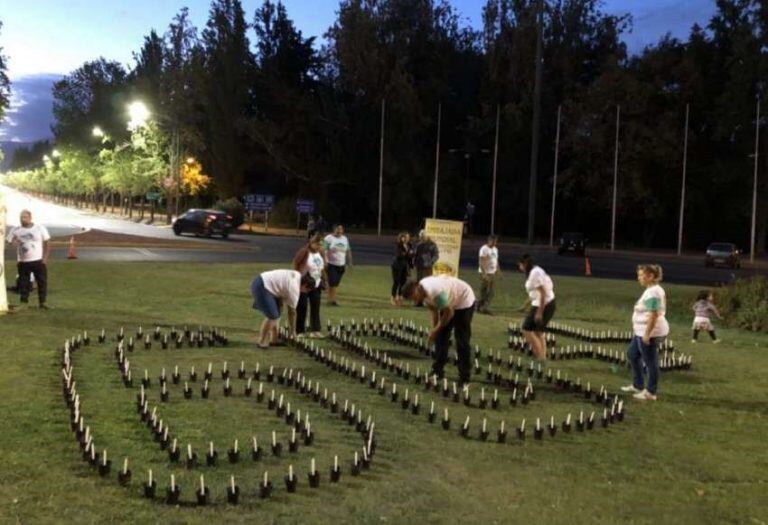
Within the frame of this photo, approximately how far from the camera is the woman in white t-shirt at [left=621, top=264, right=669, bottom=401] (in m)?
9.86

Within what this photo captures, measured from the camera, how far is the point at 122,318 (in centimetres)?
1557

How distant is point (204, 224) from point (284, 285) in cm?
3872

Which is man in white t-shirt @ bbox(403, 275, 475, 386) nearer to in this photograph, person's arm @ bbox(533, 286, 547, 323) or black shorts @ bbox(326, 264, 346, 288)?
person's arm @ bbox(533, 286, 547, 323)

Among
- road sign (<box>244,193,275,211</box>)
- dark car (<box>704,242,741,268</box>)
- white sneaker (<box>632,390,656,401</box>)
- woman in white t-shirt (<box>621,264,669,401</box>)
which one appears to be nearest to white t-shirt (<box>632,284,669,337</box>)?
woman in white t-shirt (<box>621,264,669,401</box>)

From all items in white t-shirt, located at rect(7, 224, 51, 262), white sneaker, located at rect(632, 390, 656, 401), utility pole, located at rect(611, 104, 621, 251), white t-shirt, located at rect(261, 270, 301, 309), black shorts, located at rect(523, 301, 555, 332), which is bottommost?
white sneaker, located at rect(632, 390, 656, 401)

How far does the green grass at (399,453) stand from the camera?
5.97 metres

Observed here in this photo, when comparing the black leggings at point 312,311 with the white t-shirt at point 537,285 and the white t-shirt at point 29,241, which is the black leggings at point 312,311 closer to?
the white t-shirt at point 537,285

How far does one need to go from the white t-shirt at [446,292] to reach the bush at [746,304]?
10.9 m

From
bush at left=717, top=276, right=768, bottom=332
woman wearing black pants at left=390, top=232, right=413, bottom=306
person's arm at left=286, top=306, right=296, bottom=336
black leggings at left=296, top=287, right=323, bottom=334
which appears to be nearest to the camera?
person's arm at left=286, top=306, right=296, bottom=336

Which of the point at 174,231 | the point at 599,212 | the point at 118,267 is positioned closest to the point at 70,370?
the point at 118,267

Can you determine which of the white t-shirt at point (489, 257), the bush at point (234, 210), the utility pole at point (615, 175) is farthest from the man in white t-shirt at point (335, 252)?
the bush at point (234, 210)

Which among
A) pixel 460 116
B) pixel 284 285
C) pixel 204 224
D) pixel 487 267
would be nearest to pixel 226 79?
pixel 460 116

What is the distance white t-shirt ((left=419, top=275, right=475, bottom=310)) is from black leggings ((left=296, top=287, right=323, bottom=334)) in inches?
151

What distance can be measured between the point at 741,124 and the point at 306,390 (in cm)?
5795
